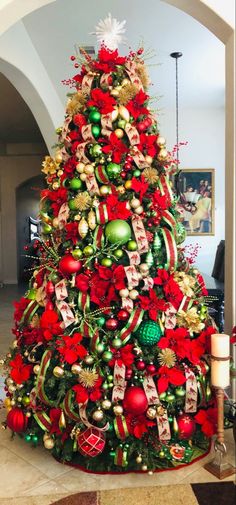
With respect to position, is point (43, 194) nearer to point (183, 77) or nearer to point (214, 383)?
point (214, 383)

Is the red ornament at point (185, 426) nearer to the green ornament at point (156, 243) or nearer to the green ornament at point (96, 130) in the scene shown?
the green ornament at point (156, 243)

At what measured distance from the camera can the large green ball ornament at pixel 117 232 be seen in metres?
1.86

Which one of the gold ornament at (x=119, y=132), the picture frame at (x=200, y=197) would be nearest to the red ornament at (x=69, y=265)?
the gold ornament at (x=119, y=132)

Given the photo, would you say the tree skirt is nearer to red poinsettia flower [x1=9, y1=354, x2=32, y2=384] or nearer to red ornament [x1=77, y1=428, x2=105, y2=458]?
red ornament [x1=77, y1=428, x2=105, y2=458]

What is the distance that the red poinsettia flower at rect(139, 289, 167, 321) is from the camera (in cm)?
187

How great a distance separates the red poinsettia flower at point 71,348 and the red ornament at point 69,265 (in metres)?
0.27

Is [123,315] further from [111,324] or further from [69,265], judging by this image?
[69,265]

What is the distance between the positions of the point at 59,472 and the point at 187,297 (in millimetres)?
933

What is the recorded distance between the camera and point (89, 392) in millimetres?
1809

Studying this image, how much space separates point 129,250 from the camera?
6.24 feet

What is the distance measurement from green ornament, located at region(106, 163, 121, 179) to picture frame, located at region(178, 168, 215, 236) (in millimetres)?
3831

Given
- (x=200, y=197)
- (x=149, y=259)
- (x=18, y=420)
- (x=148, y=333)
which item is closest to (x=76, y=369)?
(x=148, y=333)

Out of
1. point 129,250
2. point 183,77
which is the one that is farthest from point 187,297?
point 183,77

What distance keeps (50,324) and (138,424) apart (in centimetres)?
55
